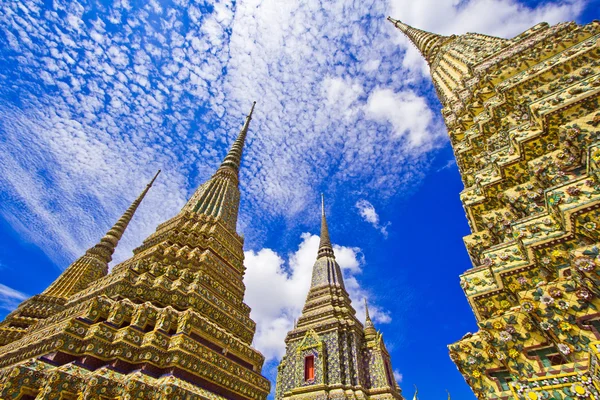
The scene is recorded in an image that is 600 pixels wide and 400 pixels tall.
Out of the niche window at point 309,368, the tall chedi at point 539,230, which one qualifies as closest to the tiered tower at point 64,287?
the niche window at point 309,368

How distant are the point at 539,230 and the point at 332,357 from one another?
17.2 m

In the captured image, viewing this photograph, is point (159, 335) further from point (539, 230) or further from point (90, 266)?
point (90, 266)

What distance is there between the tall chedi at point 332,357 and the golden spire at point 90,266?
13560 millimetres

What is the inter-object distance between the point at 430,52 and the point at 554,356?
20.8m

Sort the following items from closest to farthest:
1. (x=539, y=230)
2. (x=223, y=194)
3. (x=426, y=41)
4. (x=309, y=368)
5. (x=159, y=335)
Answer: (x=539, y=230) → (x=159, y=335) → (x=223, y=194) → (x=309, y=368) → (x=426, y=41)

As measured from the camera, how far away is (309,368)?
19734 millimetres

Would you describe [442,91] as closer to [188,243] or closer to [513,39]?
[513,39]

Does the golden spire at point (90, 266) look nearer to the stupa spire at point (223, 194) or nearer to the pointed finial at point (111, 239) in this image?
the pointed finial at point (111, 239)

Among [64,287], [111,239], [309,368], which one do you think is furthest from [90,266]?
[309,368]

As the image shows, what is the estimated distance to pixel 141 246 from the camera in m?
12.8

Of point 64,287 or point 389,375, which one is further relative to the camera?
point 389,375

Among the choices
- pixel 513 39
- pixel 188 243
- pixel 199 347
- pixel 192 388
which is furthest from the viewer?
pixel 188 243

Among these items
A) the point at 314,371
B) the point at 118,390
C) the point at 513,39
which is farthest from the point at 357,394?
the point at 513,39

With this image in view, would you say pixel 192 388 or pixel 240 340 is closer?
pixel 192 388
